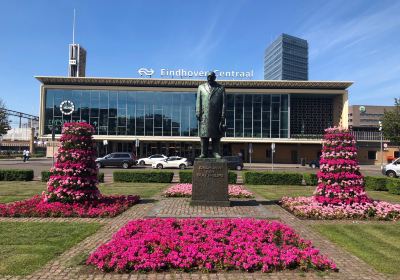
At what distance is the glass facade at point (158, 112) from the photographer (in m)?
57.5

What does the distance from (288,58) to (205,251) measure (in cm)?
17379

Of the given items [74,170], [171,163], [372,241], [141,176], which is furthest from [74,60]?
[372,241]

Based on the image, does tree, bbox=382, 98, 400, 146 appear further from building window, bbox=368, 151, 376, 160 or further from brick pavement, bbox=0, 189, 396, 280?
brick pavement, bbox=0, 189, 396, 280

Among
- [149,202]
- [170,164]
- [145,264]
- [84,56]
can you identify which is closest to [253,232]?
[145,264]

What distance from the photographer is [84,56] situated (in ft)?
272

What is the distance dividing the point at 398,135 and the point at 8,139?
111464 millimetres

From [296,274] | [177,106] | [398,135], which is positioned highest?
[177,106]

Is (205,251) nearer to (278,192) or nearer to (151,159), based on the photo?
(278,192)

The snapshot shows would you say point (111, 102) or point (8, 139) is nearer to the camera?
point (111, 102)

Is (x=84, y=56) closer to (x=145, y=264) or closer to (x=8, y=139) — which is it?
(x=8, y=139)

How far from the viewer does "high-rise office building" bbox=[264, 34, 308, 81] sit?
557 ft

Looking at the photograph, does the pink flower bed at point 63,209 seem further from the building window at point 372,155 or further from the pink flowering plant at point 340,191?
the building window at point 372,155

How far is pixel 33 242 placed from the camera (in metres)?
7.91

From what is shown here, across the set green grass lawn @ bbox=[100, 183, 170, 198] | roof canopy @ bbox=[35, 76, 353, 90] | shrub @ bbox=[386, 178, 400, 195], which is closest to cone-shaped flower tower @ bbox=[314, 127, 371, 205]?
green grass lawn @ bbox=[100, 183, 170, 198]
